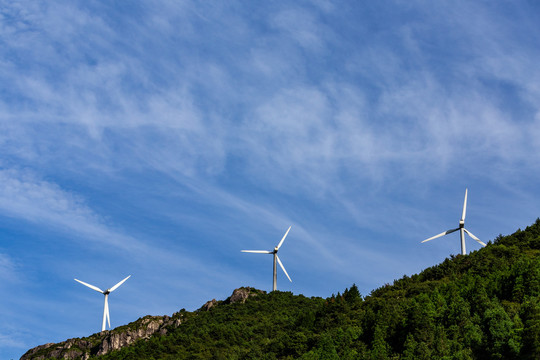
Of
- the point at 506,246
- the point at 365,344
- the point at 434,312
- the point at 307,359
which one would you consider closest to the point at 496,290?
the point at 434,312

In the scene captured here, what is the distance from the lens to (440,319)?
340ft

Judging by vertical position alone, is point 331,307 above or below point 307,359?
above

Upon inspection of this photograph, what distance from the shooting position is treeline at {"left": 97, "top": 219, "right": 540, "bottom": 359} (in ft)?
302

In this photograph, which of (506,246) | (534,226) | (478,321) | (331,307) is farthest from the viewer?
(534,226)

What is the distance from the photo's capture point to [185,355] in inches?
6476

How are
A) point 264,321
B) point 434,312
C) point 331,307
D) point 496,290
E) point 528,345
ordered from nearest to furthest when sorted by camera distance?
1. point 528,345
2. point 434,312
3. point 496,290
4. point 331,307
5. point 264,321

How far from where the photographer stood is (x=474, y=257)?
489 ft

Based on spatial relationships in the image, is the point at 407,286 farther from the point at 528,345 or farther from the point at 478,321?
the point at 528,345

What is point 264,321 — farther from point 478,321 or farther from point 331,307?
point 478,321

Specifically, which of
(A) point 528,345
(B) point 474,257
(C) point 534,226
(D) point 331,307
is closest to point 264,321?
(D) point 331,307

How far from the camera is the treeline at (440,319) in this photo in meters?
92.2

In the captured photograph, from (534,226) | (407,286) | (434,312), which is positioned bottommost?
(434,312)

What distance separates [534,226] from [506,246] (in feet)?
65.1

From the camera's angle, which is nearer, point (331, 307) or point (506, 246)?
point (331, 307)
